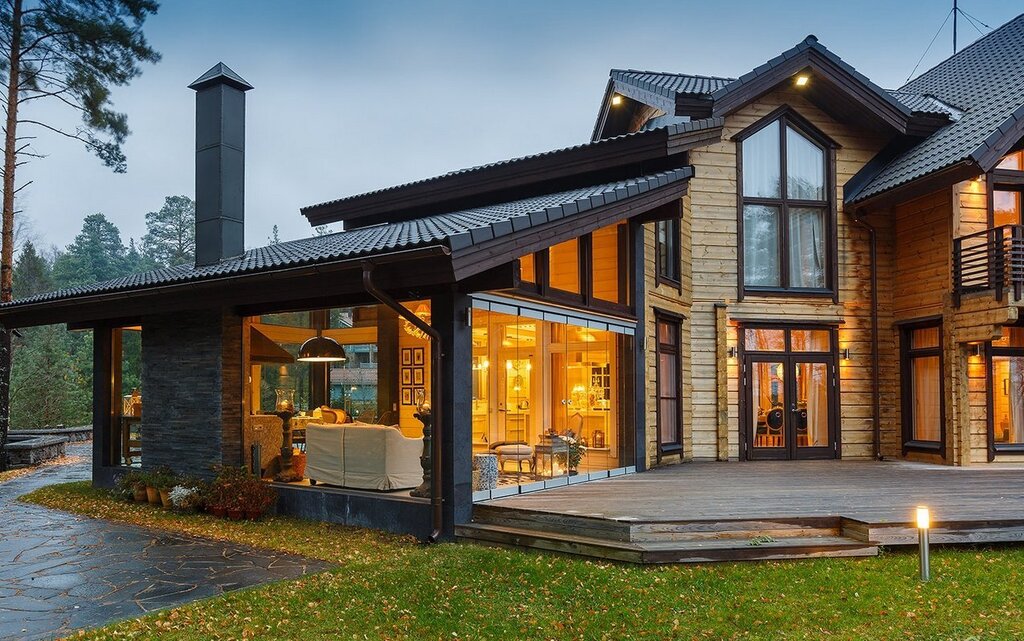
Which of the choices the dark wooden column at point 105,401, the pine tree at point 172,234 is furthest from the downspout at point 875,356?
the pine tree at point 172,234

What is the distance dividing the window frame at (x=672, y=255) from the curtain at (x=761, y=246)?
1.17 metres

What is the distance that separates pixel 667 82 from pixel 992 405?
7249 mm

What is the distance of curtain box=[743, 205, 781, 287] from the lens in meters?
13.1

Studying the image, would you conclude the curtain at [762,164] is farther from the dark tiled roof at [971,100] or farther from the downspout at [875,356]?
the downspout at [875,356]

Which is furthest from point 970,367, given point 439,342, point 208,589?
point 208,589

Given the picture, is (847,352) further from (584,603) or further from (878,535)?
(584,603)

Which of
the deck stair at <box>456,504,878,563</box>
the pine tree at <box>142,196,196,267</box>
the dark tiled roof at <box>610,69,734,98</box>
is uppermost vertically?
the pine tree at <box>142,196,196,267</box>

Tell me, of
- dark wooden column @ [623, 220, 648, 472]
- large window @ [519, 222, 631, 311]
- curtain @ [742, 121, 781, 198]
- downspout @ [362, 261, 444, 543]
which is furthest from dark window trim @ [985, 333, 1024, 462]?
downspout @ [362, 261, 444, 543]

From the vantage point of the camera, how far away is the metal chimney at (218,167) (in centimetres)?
1132

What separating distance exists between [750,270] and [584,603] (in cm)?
853

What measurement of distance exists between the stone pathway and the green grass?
16.4 inches

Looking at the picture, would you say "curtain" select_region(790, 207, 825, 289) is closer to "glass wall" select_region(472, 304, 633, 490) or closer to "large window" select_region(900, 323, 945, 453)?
"large window" select_region(900, 323, 945, 453)

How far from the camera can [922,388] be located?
41.9 feet

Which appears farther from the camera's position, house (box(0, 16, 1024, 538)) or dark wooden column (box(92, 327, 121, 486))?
dark wooden column (box(92, 327, 121, 486))
